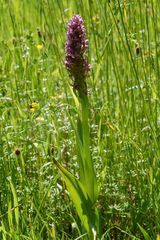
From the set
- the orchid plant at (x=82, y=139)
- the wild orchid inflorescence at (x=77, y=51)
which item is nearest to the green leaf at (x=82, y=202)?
the orchid plant at (x=82, y=139)

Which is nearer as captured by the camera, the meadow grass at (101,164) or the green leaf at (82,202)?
the green leaf at (82,202)

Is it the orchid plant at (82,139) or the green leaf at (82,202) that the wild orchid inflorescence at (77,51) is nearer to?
the orchid plant at (82,139)

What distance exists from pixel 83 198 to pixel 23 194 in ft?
1.06

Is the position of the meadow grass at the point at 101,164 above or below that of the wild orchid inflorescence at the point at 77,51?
below

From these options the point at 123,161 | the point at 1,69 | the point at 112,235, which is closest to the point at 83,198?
the point at 112,235

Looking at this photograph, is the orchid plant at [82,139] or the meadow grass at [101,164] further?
the meadow grass at [101,164]

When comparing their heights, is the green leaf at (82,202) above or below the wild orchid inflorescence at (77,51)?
below

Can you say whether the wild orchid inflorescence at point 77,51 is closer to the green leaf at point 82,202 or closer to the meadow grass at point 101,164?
the meadow grass at point 101,164

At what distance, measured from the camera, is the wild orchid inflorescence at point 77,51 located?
52.3 inches

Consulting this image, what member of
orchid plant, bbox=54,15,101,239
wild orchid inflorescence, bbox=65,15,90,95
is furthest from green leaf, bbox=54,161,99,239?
wild orchid inflorescence, bbox=65,15,90,95

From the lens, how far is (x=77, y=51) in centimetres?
133

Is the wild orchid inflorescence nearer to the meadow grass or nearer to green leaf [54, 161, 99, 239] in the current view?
the meadow grass

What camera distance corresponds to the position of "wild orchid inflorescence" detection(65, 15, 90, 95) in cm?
133

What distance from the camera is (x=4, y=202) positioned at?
1.68 m
